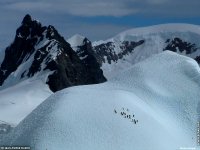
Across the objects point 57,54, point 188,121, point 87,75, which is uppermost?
point 188,121

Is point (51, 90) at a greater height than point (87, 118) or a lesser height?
lesser

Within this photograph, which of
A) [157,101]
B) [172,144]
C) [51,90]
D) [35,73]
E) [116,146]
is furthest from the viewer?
Answer: [35,73]

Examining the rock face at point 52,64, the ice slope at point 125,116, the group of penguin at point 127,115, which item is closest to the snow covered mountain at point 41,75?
the rock face at point 52,64

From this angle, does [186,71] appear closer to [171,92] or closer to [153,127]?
[171,92]

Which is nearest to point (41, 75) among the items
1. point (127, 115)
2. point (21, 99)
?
point (21, 99)

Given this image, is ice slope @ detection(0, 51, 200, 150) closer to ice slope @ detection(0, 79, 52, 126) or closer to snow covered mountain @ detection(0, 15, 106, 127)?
ice slope @ detection(0, 79, 52, 126)

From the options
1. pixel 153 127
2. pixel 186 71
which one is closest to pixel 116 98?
pixel 153 127

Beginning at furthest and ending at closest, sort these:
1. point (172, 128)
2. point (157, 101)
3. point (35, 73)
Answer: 1. point (35, 73)
2. point (157, 101)
3. point (172, 128)

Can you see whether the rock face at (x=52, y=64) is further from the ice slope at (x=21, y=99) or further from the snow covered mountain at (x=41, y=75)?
the ice slope at (x=21, y=99)
